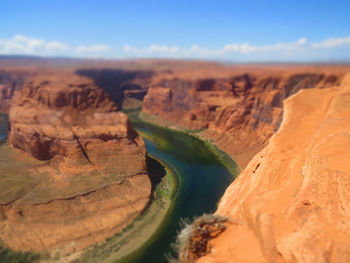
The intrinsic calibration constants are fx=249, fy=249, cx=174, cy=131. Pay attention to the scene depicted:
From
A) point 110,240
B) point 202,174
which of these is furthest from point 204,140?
point 110,240

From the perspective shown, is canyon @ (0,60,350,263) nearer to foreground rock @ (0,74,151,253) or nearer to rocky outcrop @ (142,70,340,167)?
foreground rock @ (0,74,151,253)

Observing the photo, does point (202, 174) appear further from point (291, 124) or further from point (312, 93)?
point (312, 93)

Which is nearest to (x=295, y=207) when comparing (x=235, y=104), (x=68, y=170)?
(x=68, y=170)

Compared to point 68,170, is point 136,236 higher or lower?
lower

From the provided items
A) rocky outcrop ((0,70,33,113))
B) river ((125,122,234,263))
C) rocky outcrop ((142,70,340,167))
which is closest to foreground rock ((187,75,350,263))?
river ((125,122,234,263))

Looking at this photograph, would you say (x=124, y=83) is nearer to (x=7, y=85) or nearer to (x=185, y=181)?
(x=7, y=85)
